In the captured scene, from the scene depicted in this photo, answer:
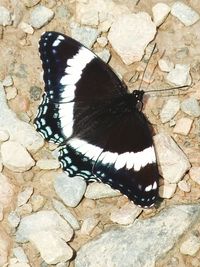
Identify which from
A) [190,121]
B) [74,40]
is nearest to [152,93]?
[190,121]

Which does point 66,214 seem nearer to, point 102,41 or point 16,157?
point 16,157

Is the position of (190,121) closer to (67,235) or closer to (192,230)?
(192,230)

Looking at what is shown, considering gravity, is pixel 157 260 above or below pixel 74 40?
below

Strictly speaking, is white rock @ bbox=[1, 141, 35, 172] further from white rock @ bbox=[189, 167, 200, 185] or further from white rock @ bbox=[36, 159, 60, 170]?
white rock @ bbox=[189, 167, 200, 185]

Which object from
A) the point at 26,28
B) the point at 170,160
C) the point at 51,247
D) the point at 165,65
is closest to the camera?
the point at 51,247

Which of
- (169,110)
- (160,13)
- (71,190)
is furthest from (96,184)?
(160,13)

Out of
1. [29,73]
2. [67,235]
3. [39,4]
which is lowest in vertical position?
[67,235]

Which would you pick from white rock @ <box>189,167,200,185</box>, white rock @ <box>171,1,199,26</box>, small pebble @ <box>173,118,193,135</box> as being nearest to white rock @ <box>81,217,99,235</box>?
white rock @ <box>189,167,200,185</box>
